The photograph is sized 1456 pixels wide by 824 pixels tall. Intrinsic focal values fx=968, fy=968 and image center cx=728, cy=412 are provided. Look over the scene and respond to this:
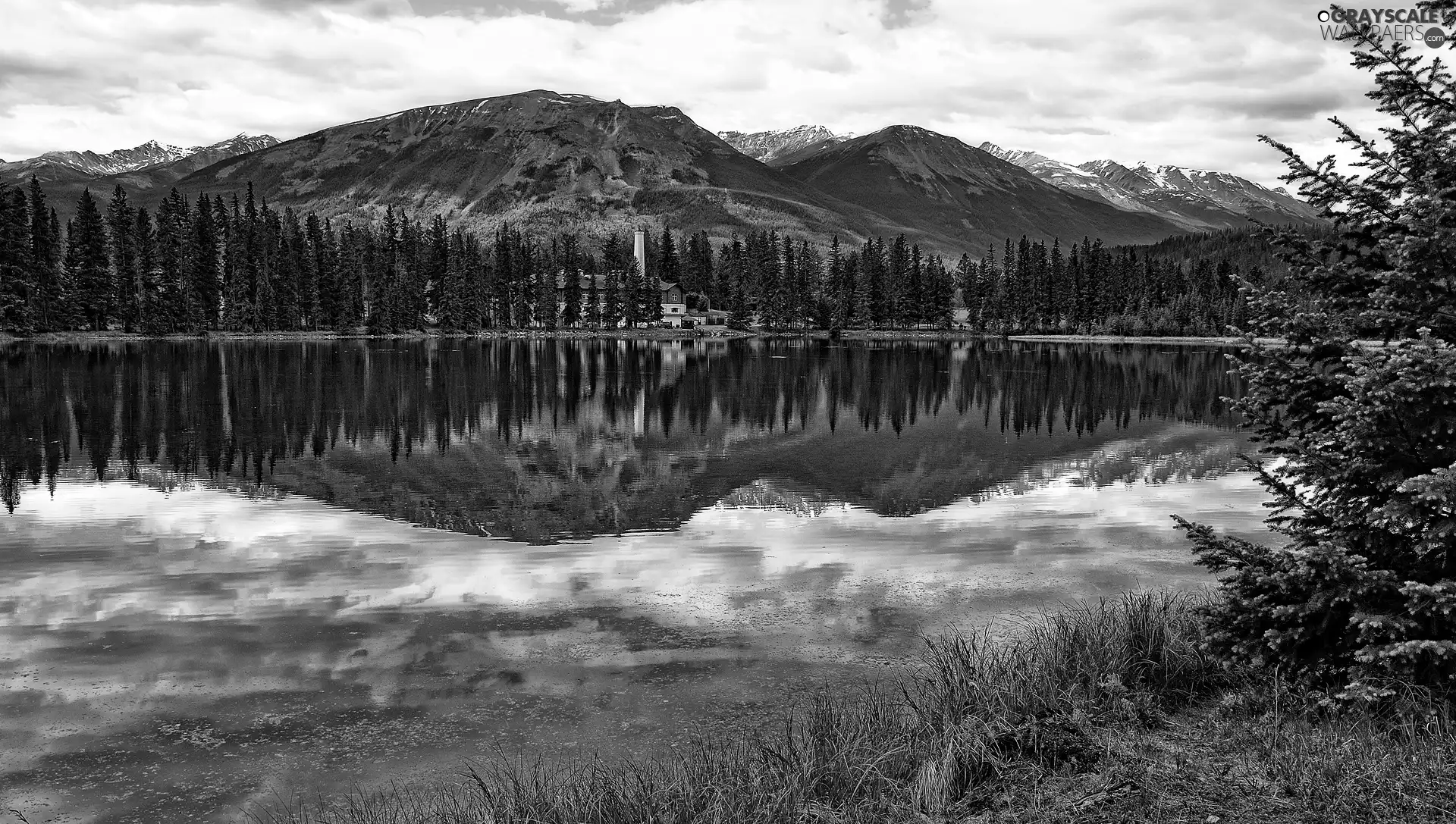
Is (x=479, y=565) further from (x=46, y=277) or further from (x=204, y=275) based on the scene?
(x=204, y=275)

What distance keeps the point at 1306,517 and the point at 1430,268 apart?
2.76 metres

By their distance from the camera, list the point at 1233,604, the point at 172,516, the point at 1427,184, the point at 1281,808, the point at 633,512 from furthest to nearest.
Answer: the point at 633,512
the point at 172,516
the point at 1233,604
the point at 1427,184
the point at 1281,808

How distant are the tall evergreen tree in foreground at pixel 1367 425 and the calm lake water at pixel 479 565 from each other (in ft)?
18.8

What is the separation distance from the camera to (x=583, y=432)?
42.0 meters

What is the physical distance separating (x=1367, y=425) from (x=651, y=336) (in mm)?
165150

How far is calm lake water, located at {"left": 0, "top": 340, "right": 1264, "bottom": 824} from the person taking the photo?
1142 centimetres

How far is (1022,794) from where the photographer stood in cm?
826

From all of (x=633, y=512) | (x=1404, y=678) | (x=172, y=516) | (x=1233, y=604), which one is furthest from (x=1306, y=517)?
(x=172, y=516)

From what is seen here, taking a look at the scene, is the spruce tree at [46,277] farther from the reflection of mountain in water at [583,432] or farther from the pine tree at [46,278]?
the reflection of mountain in water at [583,432]

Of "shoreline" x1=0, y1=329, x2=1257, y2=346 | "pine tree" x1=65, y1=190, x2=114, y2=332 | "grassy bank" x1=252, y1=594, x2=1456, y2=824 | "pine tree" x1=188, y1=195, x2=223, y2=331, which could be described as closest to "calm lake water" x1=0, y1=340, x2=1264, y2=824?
"grassy bank" x1=252, y1=594, x2=1456, y2=824

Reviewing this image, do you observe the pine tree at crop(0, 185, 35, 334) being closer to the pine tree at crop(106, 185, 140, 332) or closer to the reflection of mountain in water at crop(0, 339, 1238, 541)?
the pine tree at crop(106, 185, 140, 332)

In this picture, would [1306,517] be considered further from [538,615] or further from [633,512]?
[633,512]

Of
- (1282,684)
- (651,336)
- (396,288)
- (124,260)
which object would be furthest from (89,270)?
(1282,684)

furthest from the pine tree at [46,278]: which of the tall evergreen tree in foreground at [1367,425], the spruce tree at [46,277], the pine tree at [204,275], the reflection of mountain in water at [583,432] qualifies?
the tall evergreen tree in foreground at [1367,425]
